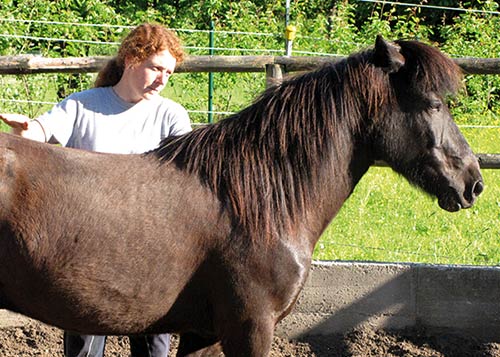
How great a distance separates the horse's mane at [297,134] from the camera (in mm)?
3738

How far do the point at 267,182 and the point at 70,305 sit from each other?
992 mm

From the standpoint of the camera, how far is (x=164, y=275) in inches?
142

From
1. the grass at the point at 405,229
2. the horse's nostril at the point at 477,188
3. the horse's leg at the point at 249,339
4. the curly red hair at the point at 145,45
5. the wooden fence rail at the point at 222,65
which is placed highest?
the curly red hair at the point at 145,45

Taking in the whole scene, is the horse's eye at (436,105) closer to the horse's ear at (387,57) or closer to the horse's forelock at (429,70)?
the horse's forelock at (429,70)

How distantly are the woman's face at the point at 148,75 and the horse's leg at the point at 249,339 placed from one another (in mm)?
1280

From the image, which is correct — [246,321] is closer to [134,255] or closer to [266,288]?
[266,288]

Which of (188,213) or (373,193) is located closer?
(188,213)

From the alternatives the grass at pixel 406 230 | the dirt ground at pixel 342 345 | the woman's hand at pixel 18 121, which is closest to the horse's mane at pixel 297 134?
the woman's hand at pixel 18 121

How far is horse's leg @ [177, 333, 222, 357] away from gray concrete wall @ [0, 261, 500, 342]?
1.67m

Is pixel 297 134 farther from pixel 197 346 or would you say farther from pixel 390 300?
pixel 390 300

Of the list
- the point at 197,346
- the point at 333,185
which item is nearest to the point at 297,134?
the point at 333,185

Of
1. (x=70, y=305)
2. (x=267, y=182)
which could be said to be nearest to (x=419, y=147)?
(x=267, y=182)

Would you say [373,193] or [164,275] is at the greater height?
[164,275]

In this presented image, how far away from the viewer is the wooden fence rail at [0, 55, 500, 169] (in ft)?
21.1
